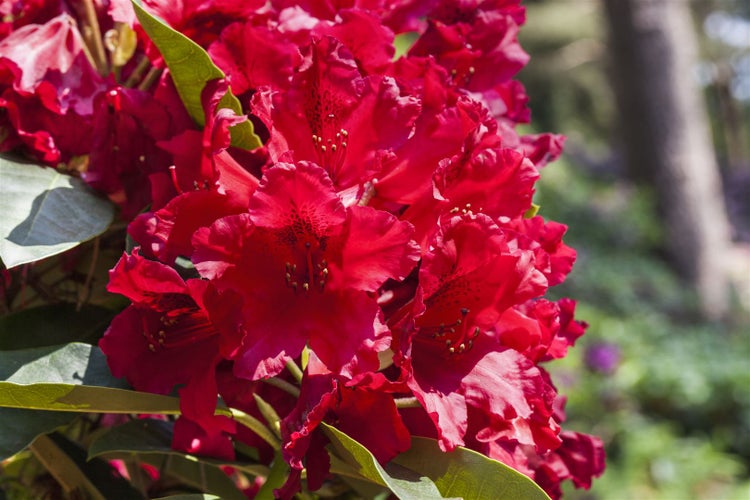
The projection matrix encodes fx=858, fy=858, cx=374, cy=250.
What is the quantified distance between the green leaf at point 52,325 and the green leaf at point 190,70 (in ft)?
0.60

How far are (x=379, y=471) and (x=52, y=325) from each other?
0.30 metres

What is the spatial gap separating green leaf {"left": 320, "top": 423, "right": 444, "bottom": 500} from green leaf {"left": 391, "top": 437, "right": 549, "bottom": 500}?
0.01 m

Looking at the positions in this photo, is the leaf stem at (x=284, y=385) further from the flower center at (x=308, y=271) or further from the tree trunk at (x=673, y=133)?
the tree trunk at (x=673, y=133)

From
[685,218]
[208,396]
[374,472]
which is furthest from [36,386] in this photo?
[685,218]

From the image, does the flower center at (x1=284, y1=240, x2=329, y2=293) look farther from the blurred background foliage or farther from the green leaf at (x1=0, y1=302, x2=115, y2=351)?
the blurred background foliage

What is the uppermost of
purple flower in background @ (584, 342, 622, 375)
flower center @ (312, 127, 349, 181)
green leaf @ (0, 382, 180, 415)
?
flower center @ (312, 127, 349, 181)

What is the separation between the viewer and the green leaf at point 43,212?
0.55 metres

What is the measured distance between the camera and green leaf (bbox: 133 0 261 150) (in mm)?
569

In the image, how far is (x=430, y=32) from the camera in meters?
0.71

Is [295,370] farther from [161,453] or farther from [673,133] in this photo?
[673,133]

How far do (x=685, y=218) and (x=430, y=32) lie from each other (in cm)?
617

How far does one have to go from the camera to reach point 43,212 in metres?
0.59

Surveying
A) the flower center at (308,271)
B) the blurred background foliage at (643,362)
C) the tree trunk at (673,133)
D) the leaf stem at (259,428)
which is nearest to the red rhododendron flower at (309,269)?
the flower center at (308,271)

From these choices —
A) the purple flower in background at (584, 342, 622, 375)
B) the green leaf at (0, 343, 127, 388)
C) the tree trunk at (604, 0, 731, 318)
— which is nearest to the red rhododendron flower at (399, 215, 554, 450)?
the green leaf at (0, 343, 127, 388)
